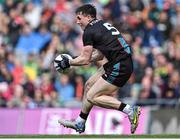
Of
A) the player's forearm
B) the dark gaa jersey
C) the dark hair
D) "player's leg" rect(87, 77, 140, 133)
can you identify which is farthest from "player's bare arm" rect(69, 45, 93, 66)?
the dark hair

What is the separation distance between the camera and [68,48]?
21.8 m

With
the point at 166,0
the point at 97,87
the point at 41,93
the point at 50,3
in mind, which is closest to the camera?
the point at 97,87

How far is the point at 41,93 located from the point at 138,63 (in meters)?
2.43

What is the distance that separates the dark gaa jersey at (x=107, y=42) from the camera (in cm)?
1364

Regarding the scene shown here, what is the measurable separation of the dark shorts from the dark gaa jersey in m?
0.08

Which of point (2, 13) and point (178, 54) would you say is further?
point (2, 13)

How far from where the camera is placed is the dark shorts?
13750mm

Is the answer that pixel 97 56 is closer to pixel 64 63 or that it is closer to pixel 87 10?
pixel 64 63

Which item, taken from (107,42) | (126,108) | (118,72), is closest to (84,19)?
(107,42)

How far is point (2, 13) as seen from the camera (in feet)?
79.4

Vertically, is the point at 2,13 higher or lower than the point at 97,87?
higher

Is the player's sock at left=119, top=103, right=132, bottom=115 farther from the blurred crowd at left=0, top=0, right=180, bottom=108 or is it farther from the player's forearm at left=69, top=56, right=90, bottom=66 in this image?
the blurred crowd at left=0, top=0, right=180, bottom=108

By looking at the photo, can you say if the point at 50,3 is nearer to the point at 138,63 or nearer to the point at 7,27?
the point at 7,27

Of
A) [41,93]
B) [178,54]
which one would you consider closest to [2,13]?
[41,93]
